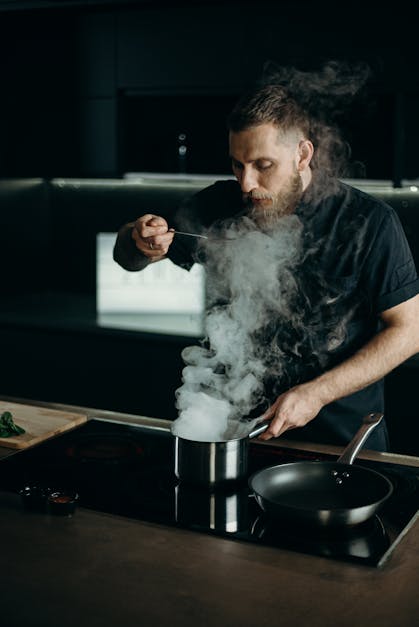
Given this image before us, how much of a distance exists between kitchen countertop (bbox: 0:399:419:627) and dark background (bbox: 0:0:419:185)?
2385 mm

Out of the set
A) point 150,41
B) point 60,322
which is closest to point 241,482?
point 60,322

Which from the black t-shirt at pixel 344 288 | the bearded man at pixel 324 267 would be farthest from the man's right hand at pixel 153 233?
the black t-shirt at pixel 344 288

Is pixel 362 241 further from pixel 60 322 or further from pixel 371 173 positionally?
pixel 60 322

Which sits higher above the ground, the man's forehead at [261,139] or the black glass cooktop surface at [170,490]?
the man's forehead at [261,139]

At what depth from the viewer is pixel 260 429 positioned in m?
1.69

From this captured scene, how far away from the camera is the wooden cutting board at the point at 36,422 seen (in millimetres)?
1914

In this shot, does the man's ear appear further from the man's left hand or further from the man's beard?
the man's left hand

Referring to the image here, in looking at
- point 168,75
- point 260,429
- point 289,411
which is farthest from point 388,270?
point 168,75

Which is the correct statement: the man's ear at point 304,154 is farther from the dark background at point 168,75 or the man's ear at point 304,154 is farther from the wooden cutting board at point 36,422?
the dark background at point 168,75

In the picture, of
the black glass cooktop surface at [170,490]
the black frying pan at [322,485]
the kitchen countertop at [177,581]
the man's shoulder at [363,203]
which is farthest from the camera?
the man's shoulder at [363,203]

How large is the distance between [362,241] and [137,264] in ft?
2.24

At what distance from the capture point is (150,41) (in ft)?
12.6

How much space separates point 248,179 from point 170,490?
958 mm

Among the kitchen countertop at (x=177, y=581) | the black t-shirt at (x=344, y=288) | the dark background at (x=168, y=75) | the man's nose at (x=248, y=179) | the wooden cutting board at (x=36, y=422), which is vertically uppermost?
the dark background at (x=168, y=75)
